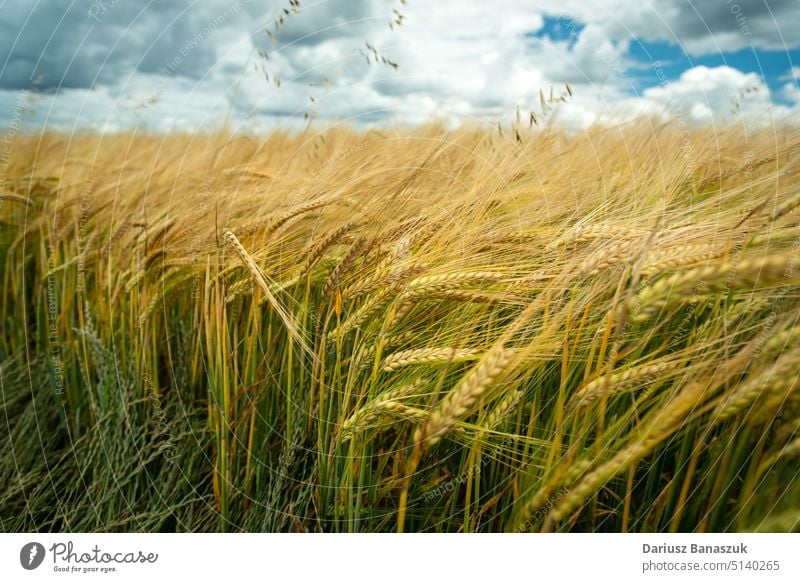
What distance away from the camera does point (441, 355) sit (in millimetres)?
838

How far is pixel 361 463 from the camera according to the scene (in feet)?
3.03

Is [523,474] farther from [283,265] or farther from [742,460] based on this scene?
[283,265]

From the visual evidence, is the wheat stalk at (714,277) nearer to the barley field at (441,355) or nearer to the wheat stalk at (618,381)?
the barley field at (441,355)

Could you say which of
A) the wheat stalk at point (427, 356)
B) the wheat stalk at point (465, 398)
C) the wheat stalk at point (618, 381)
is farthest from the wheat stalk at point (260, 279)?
the wheat stalk at point (618, 381)

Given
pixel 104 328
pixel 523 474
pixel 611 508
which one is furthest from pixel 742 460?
pixel 104 328
